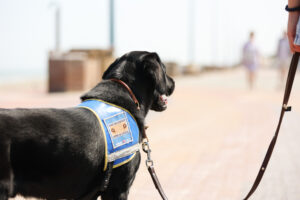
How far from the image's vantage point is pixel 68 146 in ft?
8.91

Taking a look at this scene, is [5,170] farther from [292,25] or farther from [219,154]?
[219,154]

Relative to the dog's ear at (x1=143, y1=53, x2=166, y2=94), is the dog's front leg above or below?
below

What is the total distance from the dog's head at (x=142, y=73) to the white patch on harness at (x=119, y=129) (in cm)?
30

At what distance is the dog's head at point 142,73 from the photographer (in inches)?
130

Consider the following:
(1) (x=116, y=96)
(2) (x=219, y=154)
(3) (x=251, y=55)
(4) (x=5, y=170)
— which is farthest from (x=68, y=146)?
(3) (x=251, y=55)

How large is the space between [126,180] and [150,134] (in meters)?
4.68

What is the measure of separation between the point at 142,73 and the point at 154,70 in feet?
0.33

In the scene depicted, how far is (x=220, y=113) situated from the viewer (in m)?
10.5

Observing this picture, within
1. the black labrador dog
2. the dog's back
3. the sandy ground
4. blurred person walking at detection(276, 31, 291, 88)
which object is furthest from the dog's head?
blurred person walking at detection(276, 31, 291, 88)

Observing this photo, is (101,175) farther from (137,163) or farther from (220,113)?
(220,113)

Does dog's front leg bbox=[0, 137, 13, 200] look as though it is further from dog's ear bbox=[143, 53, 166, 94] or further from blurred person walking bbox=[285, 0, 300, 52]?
blurred person walking bbox=[285, 0, 300, 52]

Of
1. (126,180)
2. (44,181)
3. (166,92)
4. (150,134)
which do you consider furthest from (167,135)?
(44,181)

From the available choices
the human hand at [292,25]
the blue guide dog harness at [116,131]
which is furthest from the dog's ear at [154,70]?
the human hand at [292,25]

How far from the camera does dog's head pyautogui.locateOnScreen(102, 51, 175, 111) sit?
330cm
